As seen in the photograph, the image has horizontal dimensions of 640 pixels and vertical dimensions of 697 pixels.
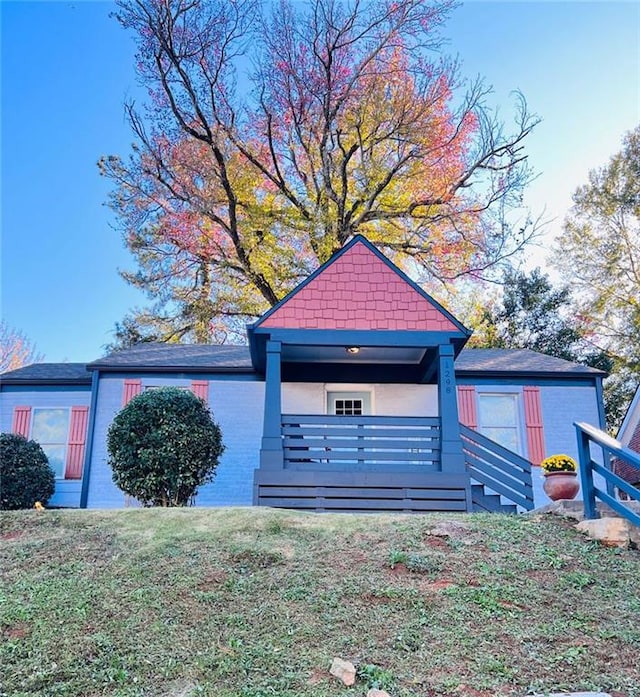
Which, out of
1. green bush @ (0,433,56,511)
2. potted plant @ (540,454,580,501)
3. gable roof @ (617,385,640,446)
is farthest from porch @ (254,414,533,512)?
gable roof @ (617,385,640,446)

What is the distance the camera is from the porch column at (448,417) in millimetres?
9758

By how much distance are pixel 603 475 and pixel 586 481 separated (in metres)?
0.18

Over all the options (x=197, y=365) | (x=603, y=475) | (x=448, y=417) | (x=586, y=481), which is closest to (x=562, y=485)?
(x=586, y=481)

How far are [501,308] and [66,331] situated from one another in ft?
55.8

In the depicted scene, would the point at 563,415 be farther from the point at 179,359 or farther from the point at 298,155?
the point at 298,155

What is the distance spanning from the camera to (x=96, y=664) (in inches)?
146

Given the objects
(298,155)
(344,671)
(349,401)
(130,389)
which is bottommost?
(344,671)

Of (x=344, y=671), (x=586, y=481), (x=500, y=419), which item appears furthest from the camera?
(x=500, y=419)

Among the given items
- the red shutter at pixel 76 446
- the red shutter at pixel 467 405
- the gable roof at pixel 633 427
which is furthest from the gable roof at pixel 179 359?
the gable roof at pixel 633 427

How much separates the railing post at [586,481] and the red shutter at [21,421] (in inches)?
421

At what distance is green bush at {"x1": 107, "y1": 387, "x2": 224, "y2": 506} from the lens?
359 inches

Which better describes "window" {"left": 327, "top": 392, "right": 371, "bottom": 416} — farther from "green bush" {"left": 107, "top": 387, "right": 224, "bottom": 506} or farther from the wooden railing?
"green bush" {"left": 107, "top": 387, "right": 224, "bottom": 506}

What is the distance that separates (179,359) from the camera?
13.5 metres

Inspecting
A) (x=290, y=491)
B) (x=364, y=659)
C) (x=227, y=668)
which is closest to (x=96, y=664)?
(x=227, y=668)
